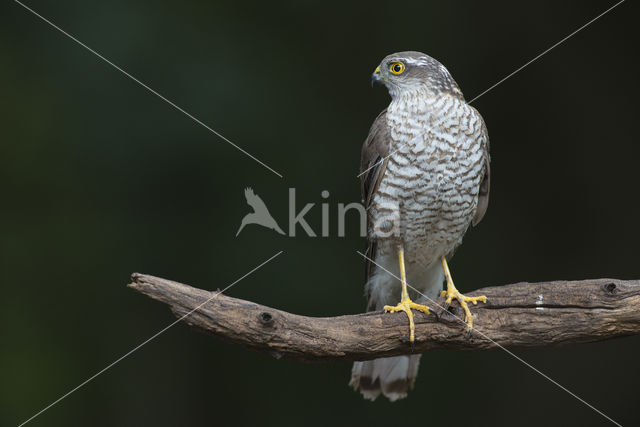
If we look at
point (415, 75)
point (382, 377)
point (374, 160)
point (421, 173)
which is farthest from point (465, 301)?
point (415, 75)

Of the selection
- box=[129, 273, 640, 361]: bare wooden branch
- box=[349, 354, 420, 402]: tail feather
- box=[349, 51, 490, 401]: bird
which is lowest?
box=[349, 354, 420, 402]: tail feather

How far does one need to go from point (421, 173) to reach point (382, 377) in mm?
1380

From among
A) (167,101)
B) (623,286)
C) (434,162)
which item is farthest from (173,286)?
(167,101)

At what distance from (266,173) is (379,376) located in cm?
177

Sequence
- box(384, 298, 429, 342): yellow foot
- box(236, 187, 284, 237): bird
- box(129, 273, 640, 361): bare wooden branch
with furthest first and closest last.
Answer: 1. box(236, 187, 284, 237): bird
2. box(384, 298, 429, 342): yellow foot
3. box(129, 273, 640, 361): bare wooden branch

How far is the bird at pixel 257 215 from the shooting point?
5035 mm

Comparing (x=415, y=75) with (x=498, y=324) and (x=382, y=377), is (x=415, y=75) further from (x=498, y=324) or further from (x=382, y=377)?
(x=382, y=377)

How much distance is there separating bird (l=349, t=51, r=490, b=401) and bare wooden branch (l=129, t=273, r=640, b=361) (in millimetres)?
72

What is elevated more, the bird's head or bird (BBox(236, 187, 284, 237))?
the bird's head

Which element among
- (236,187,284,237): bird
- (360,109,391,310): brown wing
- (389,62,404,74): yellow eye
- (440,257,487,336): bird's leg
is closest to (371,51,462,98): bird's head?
(389,62,404,74): yellow eye

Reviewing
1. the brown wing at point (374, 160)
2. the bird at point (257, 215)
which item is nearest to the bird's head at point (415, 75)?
the brown wing at point (374, 160)

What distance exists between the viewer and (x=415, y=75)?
3.69 metres

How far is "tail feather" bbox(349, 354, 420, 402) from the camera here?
415 cm

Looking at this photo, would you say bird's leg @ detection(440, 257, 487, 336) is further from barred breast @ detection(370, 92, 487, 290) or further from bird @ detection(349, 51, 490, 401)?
barred breast @ detection(370, 92, 487, 290)
